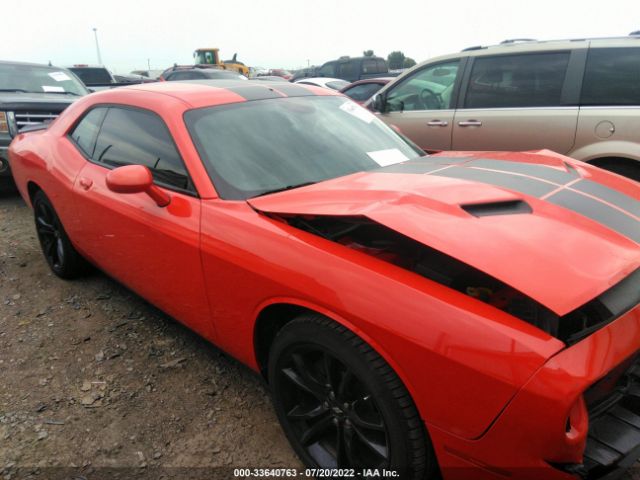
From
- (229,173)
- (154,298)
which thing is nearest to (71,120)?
(154,298)

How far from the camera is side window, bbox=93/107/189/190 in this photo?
2441 millimetres

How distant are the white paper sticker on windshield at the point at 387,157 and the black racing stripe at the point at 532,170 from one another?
0.42 metres

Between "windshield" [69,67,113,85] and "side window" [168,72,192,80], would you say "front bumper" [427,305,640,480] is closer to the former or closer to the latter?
"side window" [168,72,192,80]

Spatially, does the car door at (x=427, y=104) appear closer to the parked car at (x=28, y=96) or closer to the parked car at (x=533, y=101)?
the parked car at (x=533, y=101)

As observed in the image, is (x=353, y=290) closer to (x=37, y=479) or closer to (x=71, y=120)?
(x=37, y=479)

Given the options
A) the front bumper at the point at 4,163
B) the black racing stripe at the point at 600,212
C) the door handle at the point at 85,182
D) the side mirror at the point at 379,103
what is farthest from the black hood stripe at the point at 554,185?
the front bumper at the point at 4,163

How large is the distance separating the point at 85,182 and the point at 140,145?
554 mm

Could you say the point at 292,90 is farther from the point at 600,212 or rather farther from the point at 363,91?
the point at 363,91

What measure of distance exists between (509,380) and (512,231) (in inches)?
21.0

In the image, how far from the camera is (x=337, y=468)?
1.85 m

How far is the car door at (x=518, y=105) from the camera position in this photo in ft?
13.6

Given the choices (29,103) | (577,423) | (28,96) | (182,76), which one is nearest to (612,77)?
(577,423)

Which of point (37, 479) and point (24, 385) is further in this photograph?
point (24, 385)

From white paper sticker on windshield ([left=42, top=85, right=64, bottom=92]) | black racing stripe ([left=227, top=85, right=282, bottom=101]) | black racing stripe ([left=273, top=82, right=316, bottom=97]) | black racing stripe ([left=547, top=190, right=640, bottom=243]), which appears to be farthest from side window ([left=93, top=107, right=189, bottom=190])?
white paper sticker on windshield ([left=42, top=85, right=64, bottom=92])
